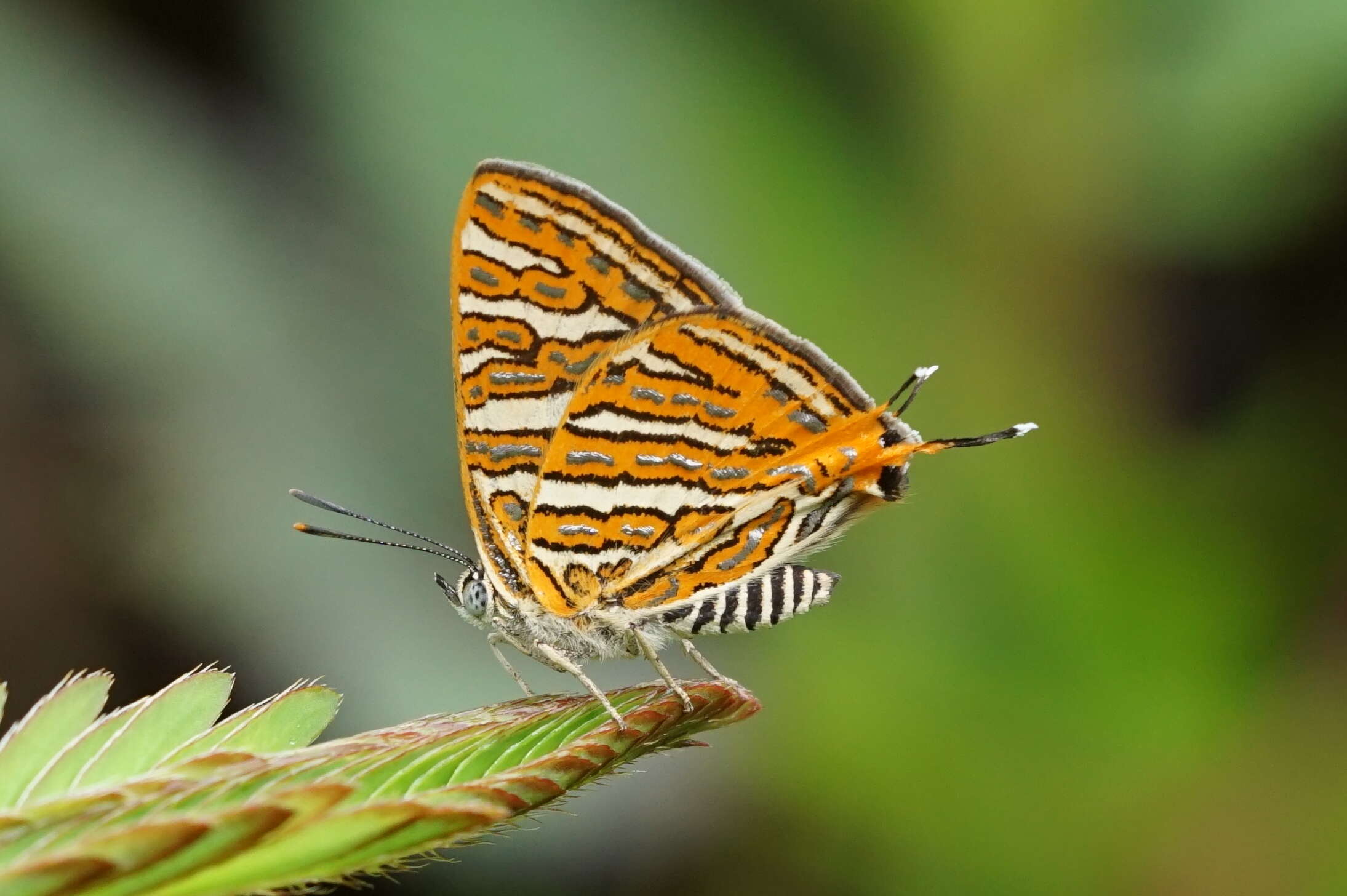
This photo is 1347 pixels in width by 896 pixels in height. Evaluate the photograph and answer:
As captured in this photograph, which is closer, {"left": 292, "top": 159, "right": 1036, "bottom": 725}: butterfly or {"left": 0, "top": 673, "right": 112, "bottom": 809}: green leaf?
{"left": 0, "top": 673, "right": 112, "bottom": 809}: green leaf

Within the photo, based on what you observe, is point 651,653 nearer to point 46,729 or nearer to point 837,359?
point 46,729

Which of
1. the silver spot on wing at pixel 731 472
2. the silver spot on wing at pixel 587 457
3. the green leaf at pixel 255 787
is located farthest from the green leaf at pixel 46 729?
the silver spot on wing at pixel 731 472

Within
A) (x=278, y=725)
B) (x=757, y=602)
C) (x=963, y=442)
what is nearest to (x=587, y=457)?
(x=757, y=602)

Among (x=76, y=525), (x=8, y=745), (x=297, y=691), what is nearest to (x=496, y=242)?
(x=297, y=691)

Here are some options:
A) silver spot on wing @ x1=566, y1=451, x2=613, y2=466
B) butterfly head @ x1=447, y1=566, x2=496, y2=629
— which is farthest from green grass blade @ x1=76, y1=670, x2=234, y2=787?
butterfly head @ x1=447, y1=566, x2=496, y2=629

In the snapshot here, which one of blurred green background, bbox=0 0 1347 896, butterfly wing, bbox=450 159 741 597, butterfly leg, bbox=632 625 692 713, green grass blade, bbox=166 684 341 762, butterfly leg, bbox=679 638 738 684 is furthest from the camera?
blurred green background, bbox=0 0 1347 896

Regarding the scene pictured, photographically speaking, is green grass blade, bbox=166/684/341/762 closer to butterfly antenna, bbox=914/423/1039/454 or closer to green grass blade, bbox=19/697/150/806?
green grass blade, bbox=19/697/150/806

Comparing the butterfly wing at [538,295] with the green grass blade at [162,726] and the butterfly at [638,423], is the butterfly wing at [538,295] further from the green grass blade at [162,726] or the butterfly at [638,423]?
the green grass blade at [162,726]

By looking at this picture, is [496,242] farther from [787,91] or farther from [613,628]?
[787,91]
